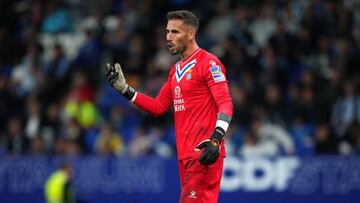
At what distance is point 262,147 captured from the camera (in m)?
16.1

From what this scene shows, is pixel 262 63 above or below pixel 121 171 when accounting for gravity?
above

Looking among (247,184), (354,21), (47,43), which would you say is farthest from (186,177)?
(47,43)

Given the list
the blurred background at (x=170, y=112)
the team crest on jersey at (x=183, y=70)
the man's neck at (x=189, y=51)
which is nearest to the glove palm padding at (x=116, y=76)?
the team crest on jersey at (x=183, y=70)

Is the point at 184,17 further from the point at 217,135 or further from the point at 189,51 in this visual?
the point at 217,135

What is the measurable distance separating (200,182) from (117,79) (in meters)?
1.32

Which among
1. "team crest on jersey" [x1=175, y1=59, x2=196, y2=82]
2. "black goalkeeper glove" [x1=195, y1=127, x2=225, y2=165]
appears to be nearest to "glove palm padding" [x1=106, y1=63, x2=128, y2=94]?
"team crest on jersey" [x1=175, y1=59, x2=196, y2=82]

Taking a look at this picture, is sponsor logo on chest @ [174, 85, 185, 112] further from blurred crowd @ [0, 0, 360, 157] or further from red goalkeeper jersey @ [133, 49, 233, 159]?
blurred crowd @ [0, 0, 360, 157]

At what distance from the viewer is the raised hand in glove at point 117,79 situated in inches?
353

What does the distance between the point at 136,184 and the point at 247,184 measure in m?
1.94

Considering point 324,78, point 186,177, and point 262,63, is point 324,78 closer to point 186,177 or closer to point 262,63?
point 262,63

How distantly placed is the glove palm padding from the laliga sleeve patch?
0.96m

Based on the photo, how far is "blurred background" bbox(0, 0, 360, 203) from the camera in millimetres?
15852

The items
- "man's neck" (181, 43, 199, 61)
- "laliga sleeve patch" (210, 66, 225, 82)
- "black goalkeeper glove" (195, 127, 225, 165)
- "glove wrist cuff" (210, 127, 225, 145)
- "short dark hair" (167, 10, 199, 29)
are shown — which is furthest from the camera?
"man's neck" (181, 43, 199, 61)

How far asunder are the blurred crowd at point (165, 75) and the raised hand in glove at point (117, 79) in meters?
6.89
